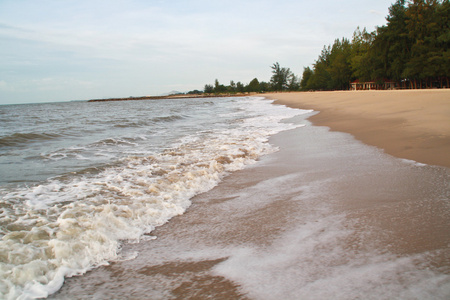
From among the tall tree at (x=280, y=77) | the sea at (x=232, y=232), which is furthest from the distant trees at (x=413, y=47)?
the tall tree at (x=280, y=77)

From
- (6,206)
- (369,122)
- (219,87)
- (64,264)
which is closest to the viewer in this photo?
(64,264)

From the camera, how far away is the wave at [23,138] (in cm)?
1016

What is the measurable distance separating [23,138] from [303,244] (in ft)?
39.3

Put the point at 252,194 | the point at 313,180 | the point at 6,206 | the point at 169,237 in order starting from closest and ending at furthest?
1. the point at 169,237
2. the point at 6,206
3. the point at 252,194
4. the point at 313,180

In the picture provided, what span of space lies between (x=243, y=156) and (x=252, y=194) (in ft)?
8.37

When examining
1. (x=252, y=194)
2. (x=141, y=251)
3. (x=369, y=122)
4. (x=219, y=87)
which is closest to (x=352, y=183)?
(x=252, y=194)

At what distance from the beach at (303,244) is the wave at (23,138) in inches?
356

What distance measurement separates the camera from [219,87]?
566 ft

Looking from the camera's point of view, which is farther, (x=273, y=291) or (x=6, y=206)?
(x=6, y=206)

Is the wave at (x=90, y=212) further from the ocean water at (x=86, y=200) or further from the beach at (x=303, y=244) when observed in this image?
the beach at (x=303, y=244)

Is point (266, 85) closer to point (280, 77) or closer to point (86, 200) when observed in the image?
point (280, 77)

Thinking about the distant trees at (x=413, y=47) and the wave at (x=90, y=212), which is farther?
the distant trees at (x=413, y=47)

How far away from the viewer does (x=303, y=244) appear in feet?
7.95

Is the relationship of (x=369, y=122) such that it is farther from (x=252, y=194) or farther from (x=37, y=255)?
(x=37, y=255)
